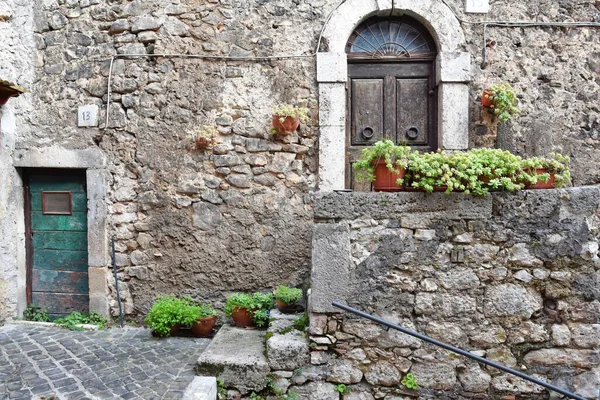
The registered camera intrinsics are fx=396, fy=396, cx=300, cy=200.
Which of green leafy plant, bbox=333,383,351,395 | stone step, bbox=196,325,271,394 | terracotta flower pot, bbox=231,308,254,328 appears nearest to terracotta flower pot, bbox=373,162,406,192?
green leafy plant, bbox=333,383,351,395

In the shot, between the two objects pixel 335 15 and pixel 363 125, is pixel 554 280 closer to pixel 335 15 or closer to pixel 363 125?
pixel 363 125

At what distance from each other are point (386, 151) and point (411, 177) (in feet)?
0.98

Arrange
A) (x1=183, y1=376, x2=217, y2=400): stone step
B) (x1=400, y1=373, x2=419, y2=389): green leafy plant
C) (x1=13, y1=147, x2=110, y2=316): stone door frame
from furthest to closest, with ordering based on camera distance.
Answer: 1. (x1=13, y1=147, x2=110, y2=316): stone door frame
2. (x1=400, y1=373, x2=419, y2=389): green leafy plant
3. (x1=183, y1=376, x2=217, y2=400): stone step

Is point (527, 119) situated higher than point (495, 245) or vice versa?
point (527, 119)

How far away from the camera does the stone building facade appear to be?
175 inches

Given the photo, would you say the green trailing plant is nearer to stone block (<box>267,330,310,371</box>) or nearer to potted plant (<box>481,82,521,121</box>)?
stone block (<box>267,330,310,371</box>)

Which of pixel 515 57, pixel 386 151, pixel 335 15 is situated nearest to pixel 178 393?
pixel 386 151

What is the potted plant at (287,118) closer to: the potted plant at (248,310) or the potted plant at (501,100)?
the potted plant at (248,310)

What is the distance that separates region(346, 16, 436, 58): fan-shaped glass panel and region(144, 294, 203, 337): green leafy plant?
346 cm

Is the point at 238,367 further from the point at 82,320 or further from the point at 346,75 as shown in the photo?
the point at 346,75

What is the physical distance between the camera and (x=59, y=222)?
191 inches

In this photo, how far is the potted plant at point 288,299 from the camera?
3832 mm

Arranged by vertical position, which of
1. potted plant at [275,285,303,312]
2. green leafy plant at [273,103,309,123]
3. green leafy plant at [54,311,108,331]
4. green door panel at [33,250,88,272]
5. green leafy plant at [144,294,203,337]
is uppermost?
green leafy plant at [273,103,309,123]

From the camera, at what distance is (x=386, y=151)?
2.95 meters
